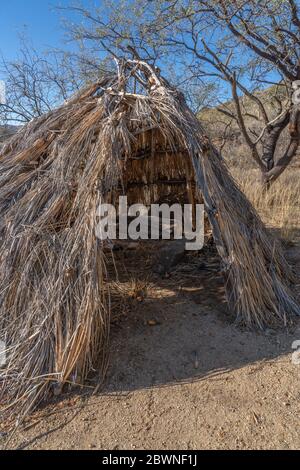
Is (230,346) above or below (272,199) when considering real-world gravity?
below

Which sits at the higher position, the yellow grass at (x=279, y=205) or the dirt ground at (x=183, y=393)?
the yellow grass at (x=279, y=205)

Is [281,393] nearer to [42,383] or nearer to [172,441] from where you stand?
[172,441]

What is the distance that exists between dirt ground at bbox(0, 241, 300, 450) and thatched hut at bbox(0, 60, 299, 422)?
0.17 m

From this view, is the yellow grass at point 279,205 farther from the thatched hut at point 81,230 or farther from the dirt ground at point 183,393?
the dirt ground at point 183,393

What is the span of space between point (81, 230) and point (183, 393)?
4.00 feet

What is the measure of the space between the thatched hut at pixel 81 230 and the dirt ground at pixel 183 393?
0.17m

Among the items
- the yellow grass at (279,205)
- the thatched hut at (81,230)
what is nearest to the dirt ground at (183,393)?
the thatched hut at (81,230)

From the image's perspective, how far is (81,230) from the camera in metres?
2.27

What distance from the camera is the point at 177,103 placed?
2830 mm

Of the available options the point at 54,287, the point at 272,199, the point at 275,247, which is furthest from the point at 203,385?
the point at 272,199

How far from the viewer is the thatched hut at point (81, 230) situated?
2051mm

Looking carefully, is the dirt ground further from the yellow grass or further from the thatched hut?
the yellow grass

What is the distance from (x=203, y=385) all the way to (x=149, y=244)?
7.69ft

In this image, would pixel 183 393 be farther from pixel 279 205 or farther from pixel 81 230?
pixel 279 205
